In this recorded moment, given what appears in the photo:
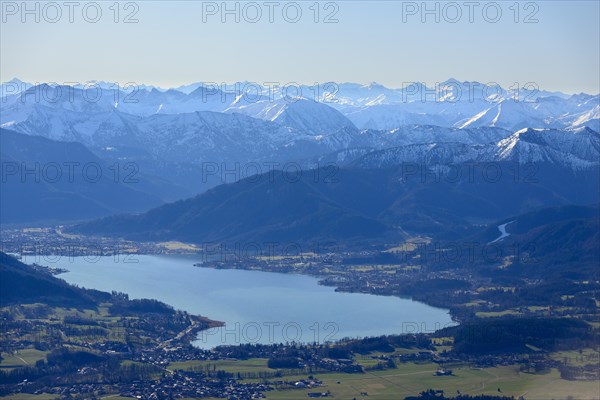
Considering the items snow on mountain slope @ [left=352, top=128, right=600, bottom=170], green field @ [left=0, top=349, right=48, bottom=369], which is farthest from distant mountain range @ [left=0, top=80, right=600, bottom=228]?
green field @ [left=0, top=349, right=48, bottom=369]

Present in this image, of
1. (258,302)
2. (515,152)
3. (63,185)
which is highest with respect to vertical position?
(515,152)

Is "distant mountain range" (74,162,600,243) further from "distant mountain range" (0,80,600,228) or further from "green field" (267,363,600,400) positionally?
"green field" (267,363,600,400)

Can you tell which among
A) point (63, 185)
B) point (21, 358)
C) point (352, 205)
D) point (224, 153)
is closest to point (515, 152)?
point (352, 205)

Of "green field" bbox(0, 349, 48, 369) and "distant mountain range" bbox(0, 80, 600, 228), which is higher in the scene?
"distant mountain range" bbox(0, 80, 600, 228)

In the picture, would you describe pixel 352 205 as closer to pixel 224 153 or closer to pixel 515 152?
pixel 515 152

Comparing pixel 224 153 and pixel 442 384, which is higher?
pixel 224 153

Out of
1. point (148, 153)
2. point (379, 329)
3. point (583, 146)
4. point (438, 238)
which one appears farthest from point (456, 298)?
point (148, 153)

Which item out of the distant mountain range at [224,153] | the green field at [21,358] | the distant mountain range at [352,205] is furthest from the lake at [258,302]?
the distant mountain range at [224,153]

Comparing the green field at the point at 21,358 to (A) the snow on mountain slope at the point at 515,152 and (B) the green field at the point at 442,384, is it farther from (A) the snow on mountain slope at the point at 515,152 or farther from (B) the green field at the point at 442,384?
(A) the snow on mountain slope at the point at 515,152
